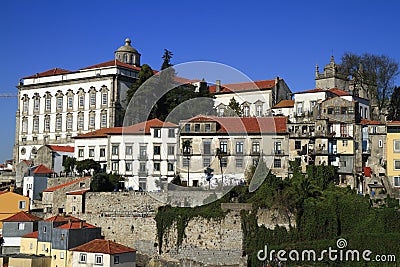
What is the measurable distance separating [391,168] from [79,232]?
75.4ft

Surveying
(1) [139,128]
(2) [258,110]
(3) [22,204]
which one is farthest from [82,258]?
(2) [258,110]

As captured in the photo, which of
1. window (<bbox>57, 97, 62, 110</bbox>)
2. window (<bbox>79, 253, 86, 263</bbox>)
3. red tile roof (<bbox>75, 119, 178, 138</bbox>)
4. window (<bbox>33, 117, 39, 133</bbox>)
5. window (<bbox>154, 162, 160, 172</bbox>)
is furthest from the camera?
window (<bbox>33, 117, 39, 133</bbox>)

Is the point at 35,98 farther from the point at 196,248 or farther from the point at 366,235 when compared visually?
the point at 366,235

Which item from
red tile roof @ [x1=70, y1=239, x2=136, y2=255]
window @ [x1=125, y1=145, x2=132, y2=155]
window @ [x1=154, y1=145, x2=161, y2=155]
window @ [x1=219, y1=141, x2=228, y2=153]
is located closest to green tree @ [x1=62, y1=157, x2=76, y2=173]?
window @ [x1=125, y1=145, x2=132, y2=155]

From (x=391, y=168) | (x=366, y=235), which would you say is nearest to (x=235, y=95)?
(x=391, y=168)

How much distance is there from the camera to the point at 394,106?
59688 mm

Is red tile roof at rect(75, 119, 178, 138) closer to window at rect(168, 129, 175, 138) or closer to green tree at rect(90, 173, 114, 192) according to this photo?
window at rect(168, 129, 175, 138)

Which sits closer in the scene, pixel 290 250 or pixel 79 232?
pixel 290 250

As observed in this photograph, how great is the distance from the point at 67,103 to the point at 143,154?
20.6m

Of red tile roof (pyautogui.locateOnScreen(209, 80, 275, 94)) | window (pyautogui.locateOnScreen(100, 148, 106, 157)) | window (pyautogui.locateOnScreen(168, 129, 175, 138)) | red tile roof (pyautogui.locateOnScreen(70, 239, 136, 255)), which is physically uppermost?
red tile roof (pyautogui.locateOnScreen(209, 80, 275, 94))

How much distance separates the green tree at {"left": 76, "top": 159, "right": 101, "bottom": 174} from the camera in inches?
2062

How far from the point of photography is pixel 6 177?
60500 millimetres

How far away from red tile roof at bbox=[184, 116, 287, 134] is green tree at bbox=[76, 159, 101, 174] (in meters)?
9.76

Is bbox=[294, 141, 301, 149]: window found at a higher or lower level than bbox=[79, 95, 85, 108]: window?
lower
